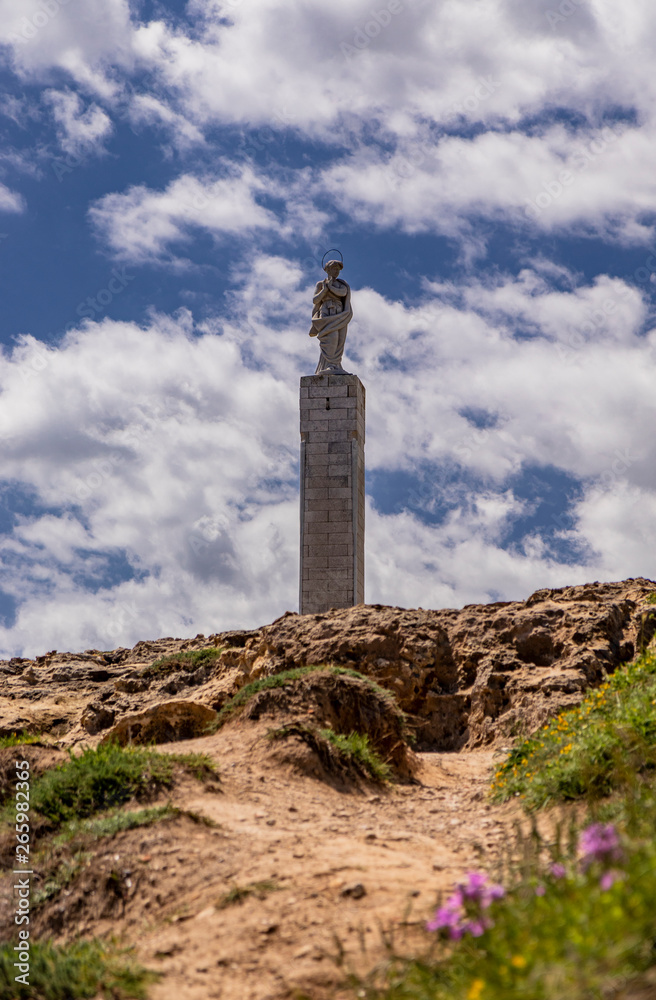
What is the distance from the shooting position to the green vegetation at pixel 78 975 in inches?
148

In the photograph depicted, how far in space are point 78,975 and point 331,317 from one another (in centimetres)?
1596

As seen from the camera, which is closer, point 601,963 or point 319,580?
point 601,963

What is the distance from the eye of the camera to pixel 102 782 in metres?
6.17

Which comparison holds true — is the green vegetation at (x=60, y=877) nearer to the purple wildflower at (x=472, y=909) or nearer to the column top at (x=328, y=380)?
the purple wildflower at (x=472, y=909)

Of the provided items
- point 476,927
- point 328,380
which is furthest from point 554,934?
point 328,380

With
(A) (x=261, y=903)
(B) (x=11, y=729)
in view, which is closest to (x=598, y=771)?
(A) (x=261, y=903)

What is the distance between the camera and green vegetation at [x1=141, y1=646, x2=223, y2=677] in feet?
39.0

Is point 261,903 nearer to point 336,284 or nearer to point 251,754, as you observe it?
point 251,754

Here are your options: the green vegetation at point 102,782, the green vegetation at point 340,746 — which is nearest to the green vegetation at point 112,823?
the green vegetation at point 102,782

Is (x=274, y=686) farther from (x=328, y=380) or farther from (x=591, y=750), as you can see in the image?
(x=328, y=380)

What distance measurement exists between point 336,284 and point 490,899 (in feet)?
56.1

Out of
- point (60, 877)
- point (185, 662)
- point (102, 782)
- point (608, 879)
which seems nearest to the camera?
point (608, 879)

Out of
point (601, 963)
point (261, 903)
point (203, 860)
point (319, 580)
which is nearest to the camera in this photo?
point (601, 963)

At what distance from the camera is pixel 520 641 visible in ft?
34.3
